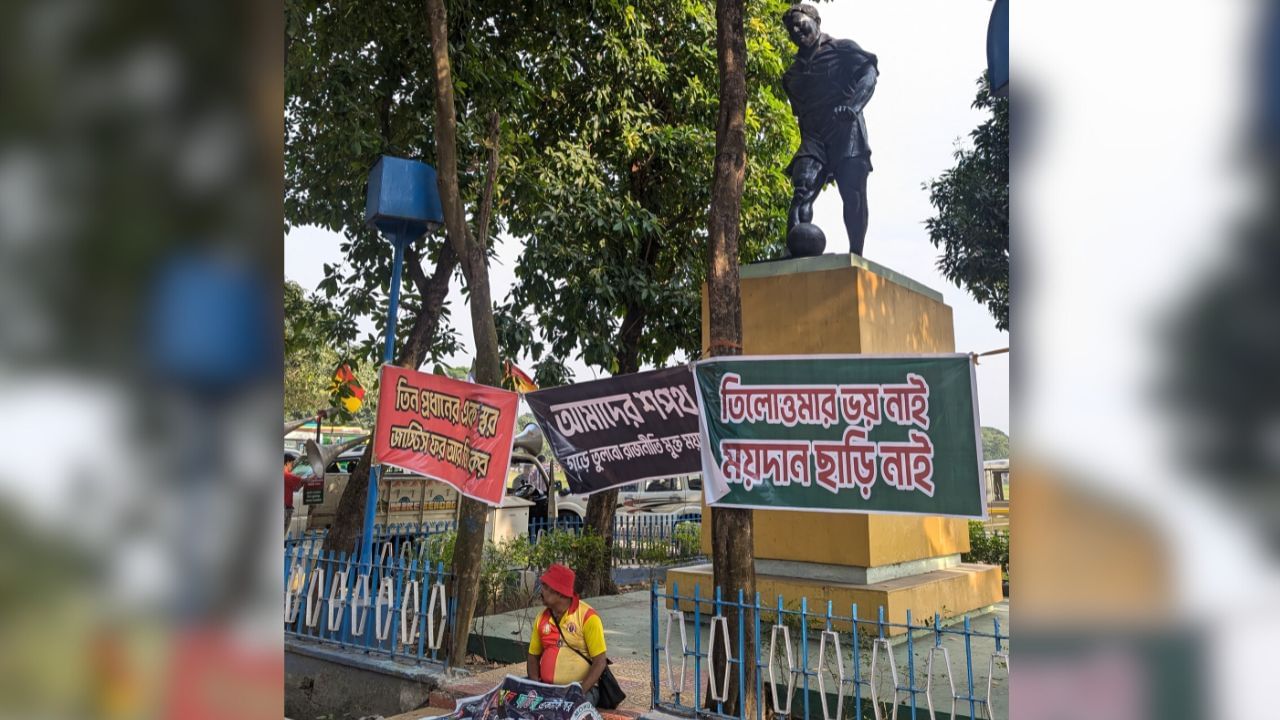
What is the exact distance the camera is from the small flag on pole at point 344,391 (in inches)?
460

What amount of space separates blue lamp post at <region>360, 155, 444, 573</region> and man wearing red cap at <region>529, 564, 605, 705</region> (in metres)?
3.07

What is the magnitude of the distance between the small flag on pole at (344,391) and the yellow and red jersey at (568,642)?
6627mm

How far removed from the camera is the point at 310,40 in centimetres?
1079

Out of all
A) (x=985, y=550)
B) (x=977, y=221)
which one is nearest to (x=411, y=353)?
(x=985, y=550)

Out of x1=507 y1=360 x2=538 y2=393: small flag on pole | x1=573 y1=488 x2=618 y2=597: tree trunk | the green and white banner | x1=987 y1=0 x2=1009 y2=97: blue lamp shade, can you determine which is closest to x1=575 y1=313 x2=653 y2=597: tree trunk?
x1=573 y1=488 x2=618 y2=597: tree trunk

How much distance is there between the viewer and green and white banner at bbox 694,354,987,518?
17.2 feet

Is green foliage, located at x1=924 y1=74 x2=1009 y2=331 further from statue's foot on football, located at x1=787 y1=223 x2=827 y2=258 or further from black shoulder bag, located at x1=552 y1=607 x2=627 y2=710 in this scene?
black shoulder bag, located at x1=552 y1=607 x2=627 y2=710

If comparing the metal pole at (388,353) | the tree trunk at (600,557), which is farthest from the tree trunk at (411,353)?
the tree trunk at (600,557)

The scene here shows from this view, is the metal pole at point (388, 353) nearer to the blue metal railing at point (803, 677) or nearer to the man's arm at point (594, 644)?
the blue metal railing at point (803, 677)

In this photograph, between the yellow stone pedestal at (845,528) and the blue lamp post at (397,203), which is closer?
the yellow stone pedestal at (845,528)

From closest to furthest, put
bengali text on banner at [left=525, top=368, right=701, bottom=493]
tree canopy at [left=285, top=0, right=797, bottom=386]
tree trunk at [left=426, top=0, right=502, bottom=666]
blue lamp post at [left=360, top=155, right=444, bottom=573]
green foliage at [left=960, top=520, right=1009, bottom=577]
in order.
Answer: bengali text on banner at [left=525, top=368, right=701, bottom=493] < tree trunk at [left=426, top=0, right=502, bottom=666] < blue lamp post at [left=360, top=155, right=444, bottom=573] < tree canopy at [left=285, top=0, right=797, bottom=386] < green foliage at [left=960, top=520, right=1009, bottom=577]
